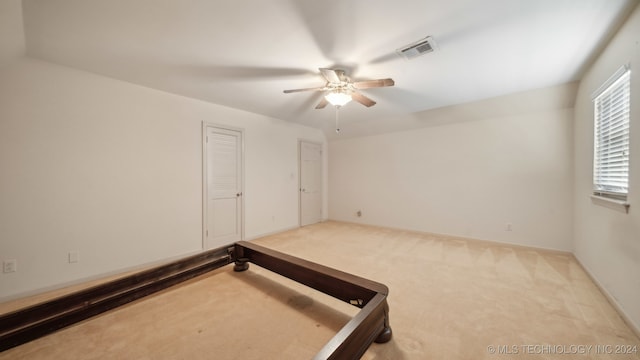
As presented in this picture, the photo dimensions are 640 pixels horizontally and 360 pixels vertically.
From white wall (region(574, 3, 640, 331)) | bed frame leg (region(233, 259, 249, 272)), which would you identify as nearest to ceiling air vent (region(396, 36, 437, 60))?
white wall (region(574, 3, 640, 331))

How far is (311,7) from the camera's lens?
1556 mm

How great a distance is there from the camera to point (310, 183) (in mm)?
5414

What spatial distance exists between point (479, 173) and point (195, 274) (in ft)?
14.9

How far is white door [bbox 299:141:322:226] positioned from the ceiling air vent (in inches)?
129

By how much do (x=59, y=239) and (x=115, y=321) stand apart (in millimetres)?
1358

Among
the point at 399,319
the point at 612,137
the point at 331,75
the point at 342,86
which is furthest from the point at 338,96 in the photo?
the point at 612,137

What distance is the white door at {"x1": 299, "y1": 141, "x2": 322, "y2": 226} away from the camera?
17.0 ft

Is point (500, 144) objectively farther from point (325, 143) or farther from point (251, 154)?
point (251, 154)

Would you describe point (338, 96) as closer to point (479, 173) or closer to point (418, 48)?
point (418, 48)

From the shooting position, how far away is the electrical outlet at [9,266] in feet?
Result: 6.84

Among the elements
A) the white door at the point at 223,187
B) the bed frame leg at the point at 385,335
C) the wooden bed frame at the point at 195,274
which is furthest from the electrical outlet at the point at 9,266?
the bed frame leg at the point at 385,335

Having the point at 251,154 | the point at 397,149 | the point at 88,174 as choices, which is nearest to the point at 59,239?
the point at 88,174

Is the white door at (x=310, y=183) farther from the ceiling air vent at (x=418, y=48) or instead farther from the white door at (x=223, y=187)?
the ceiling air vent at (x=418, y=48)

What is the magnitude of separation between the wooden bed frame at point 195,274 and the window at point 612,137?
7.64 feet
